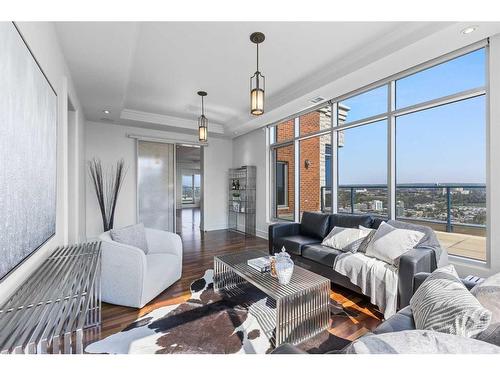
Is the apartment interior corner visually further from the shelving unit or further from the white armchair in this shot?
the shelving unit

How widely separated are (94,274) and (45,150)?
40.7 inches

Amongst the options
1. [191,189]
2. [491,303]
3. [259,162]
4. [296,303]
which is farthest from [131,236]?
[191,189]

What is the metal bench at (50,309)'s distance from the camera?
1.01 meters

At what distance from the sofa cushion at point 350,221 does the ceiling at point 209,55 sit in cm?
203

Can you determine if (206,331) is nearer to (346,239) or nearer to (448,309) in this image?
(448,309)

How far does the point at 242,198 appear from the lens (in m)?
6.43

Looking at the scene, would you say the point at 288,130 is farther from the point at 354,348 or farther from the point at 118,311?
the point at 354,348

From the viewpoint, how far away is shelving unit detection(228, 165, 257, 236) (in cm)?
612

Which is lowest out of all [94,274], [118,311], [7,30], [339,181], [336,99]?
[118,311]

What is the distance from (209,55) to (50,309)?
302 centimetres

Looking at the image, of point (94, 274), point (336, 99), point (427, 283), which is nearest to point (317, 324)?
point (427, 283)

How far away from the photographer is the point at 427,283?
1.34m

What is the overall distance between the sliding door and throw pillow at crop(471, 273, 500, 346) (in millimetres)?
5871

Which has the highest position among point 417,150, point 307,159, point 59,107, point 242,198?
point 59,107
